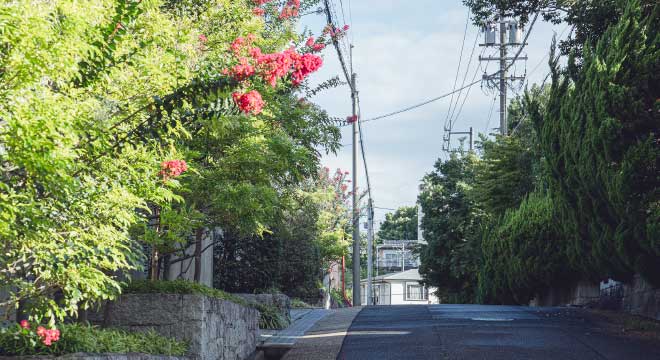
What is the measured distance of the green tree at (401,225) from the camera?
101 meters

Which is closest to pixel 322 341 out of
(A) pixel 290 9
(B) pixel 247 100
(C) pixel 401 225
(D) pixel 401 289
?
(A) pixel 290 9

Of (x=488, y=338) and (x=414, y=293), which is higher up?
(x=414, y=293)

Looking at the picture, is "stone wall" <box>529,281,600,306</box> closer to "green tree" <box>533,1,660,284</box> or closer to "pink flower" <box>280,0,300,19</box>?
"green tree" <box>533,1,660,284</box>

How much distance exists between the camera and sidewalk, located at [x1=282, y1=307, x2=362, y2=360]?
11281 millimetres

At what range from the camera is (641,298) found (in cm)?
1530

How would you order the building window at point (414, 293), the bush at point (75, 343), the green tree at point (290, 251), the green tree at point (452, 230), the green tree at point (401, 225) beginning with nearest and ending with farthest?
the bush at point (75, 343) < the green tree at point (290, 251) < the green tree at point (452, 230) < the building window at point (414, 293) < the green tree at point (401, 225)

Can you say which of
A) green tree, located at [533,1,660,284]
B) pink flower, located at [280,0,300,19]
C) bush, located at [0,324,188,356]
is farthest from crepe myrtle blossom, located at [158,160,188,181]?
pink flower, located at [280,0,300,19]

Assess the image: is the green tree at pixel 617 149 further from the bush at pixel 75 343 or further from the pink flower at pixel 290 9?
the bush at pixel 75 343

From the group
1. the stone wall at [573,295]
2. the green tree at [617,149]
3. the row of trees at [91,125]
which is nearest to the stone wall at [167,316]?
the row of trees at [91,125]

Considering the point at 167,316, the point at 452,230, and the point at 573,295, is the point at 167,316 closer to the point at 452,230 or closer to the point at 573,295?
the point at 573,295

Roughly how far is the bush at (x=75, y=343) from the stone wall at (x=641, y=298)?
9370mm

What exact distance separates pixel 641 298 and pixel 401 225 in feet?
287

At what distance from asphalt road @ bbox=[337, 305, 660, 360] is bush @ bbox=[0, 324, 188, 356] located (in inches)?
141

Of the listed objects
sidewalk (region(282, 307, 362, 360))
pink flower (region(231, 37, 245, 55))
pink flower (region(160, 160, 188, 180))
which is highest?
pink flower (region(231, 37, 245, 55))
